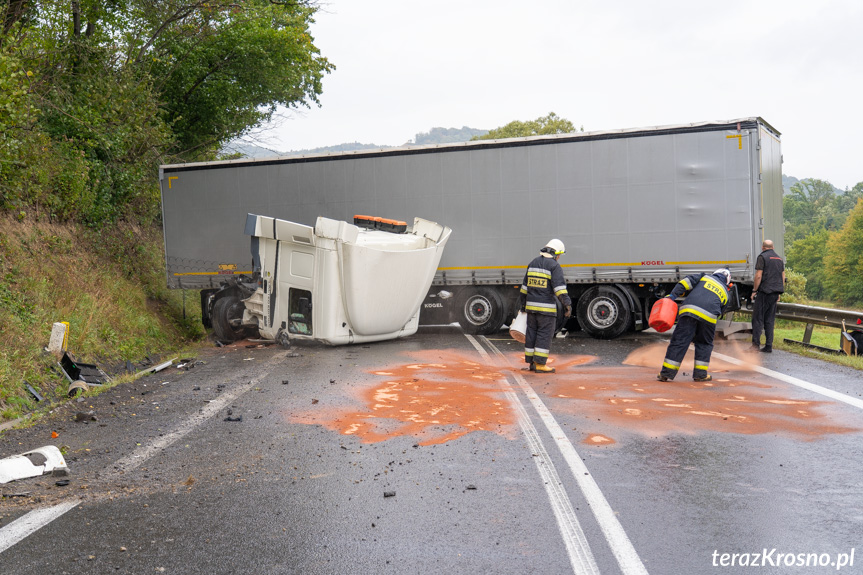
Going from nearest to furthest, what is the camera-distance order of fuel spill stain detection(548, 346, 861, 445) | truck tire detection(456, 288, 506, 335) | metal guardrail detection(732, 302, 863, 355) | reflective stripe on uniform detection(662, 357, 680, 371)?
fuel spill stain detection(548, 346, 861, 445)
reflective stripe on uniform detection(662, 357, 680, 371)
metal guardrail detection(732, 302, 863, 355)
truck tire detection(456, 288, 506, 335)

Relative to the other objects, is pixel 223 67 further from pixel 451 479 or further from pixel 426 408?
pixel 451 479

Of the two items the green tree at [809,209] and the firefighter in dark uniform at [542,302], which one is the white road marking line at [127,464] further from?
the green tree at [809,209]

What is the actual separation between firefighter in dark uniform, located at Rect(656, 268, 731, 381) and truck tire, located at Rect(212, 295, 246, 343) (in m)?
7.97

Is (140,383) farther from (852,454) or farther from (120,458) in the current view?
(852,454)

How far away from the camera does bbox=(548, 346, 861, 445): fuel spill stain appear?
6.04 m

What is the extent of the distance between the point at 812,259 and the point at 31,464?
106m

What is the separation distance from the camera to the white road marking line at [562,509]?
3.46m

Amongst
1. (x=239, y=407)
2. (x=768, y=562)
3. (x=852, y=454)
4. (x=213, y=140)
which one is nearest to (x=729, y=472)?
(x=852, y=454)

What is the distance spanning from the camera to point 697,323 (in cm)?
852

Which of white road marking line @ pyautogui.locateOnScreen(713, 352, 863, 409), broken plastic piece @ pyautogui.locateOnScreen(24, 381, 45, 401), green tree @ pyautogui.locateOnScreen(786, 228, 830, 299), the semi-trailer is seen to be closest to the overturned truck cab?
the semi-trailer

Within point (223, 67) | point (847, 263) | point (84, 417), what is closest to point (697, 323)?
point (84, 417)

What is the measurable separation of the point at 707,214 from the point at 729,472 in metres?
8.65

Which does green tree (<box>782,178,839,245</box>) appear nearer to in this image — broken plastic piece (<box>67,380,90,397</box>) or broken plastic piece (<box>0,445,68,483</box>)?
broken plastic piece (<box>67,380,90,397</box>)

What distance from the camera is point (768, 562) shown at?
11.3 feet
